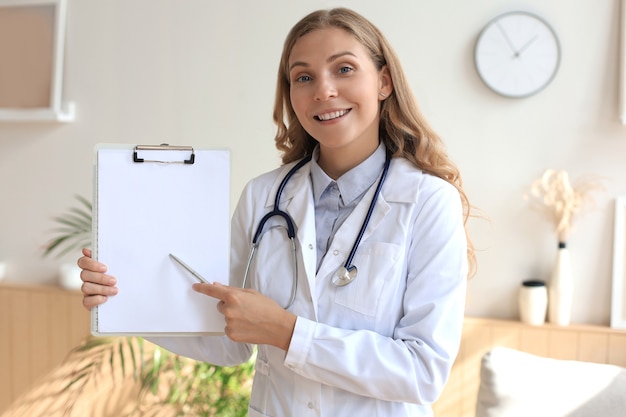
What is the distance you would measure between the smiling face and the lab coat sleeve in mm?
253

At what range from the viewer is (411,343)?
127 cm

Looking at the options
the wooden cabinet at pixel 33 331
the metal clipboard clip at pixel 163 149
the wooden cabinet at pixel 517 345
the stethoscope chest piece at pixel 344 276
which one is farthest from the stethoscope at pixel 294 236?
the wooden cabinet at pixel 33 331

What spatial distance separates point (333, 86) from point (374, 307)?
43cm

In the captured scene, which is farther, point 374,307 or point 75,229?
point 75,229

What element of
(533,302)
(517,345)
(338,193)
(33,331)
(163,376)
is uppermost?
(338,193)

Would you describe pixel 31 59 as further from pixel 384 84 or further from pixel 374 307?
pixel 374 307

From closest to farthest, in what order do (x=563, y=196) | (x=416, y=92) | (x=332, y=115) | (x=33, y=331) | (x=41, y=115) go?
(x=332, y=115) → (x=563, y=196) → (x=416, y=92) → (x=41, y=115) → (x=33, y=331)

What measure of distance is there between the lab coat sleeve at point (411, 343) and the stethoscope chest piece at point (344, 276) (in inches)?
3.4

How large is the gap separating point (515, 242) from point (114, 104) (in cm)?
184

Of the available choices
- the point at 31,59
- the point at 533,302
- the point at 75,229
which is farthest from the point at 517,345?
the point at 31,59

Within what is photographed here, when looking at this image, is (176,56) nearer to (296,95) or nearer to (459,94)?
(459,94)

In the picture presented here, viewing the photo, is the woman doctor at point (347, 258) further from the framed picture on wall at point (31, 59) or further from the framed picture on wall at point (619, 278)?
the framed picture on wall at point (31, 59)

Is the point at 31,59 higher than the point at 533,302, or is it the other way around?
the point at 31,59

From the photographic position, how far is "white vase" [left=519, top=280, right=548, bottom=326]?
258cm
